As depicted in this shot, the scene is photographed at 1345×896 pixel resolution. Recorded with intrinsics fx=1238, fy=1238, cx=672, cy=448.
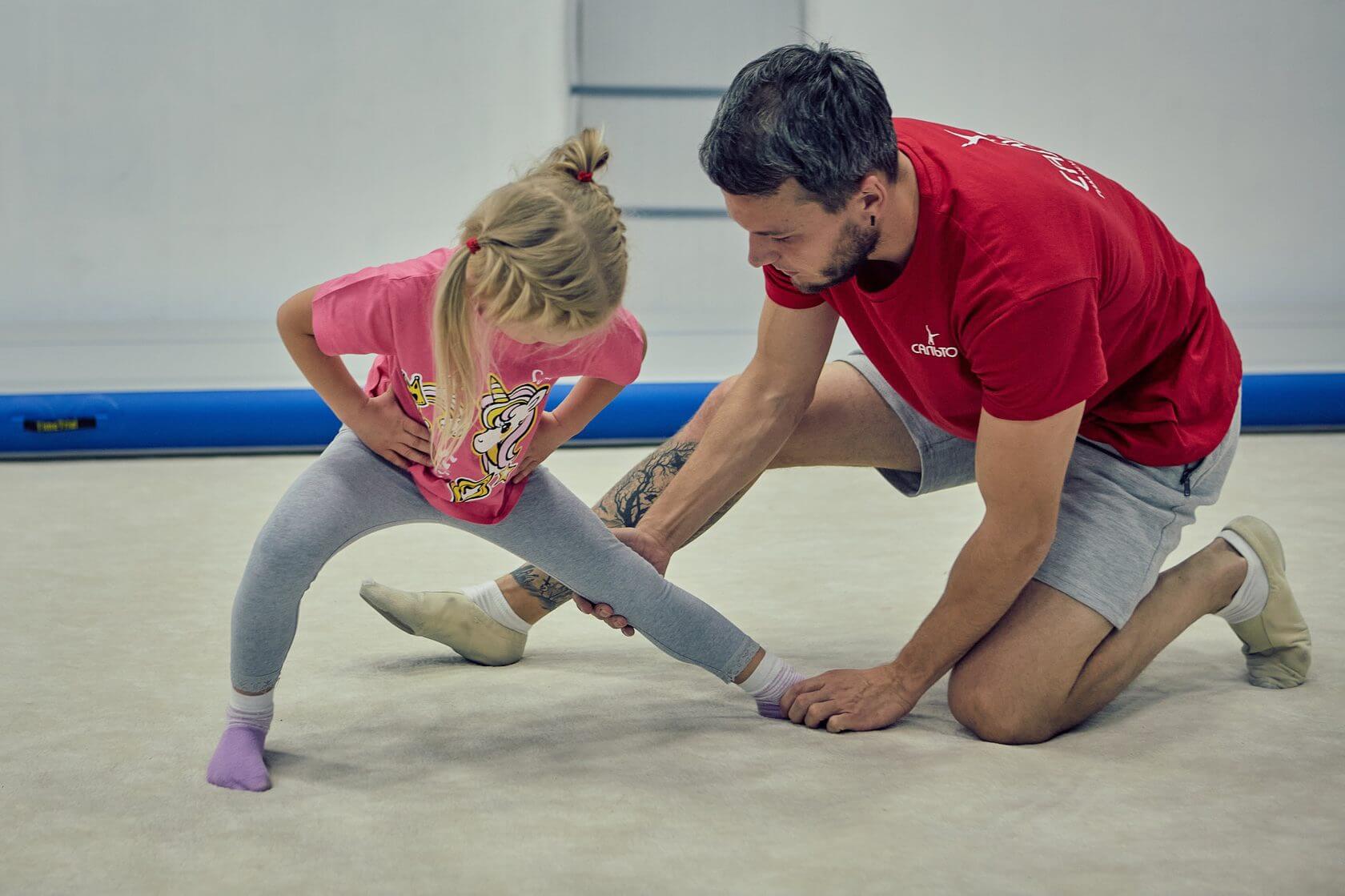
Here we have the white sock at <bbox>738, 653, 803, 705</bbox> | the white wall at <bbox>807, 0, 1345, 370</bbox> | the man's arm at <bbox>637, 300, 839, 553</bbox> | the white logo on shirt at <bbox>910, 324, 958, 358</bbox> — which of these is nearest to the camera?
the white logo on shirt at <bbox>910, 324, 958, 358</bbox>

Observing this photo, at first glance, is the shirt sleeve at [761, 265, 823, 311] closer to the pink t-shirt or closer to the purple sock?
the pink t-shirt

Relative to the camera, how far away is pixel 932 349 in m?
1.40

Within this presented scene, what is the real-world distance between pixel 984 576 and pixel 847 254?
0.39 metres

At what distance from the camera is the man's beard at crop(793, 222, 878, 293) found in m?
1.31

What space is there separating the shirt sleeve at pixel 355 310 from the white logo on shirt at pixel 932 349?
0.58 meters

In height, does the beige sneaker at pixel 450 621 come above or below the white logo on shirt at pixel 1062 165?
below

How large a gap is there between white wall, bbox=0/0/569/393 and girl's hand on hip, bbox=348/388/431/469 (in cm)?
364

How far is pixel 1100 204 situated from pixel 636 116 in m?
3.97

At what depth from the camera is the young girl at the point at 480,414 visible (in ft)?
4.15

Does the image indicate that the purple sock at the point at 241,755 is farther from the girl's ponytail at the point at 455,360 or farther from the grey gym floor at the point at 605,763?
the girl's ponytail at the point at 455,360

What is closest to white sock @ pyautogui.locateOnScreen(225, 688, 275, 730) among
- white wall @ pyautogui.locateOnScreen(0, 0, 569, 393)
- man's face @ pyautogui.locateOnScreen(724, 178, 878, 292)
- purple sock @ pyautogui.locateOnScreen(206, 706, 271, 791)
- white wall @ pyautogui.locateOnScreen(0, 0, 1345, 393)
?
purple sock @ pyautogui.locateOnScreen(206, 706, 271, 791)

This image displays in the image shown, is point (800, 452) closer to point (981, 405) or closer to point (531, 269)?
point (981, 405)

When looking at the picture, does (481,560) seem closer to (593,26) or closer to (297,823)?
(297,823)

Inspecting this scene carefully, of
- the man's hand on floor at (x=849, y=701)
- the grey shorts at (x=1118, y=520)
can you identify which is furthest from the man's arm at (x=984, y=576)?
the grey shorts at (x=1118, y=520)
